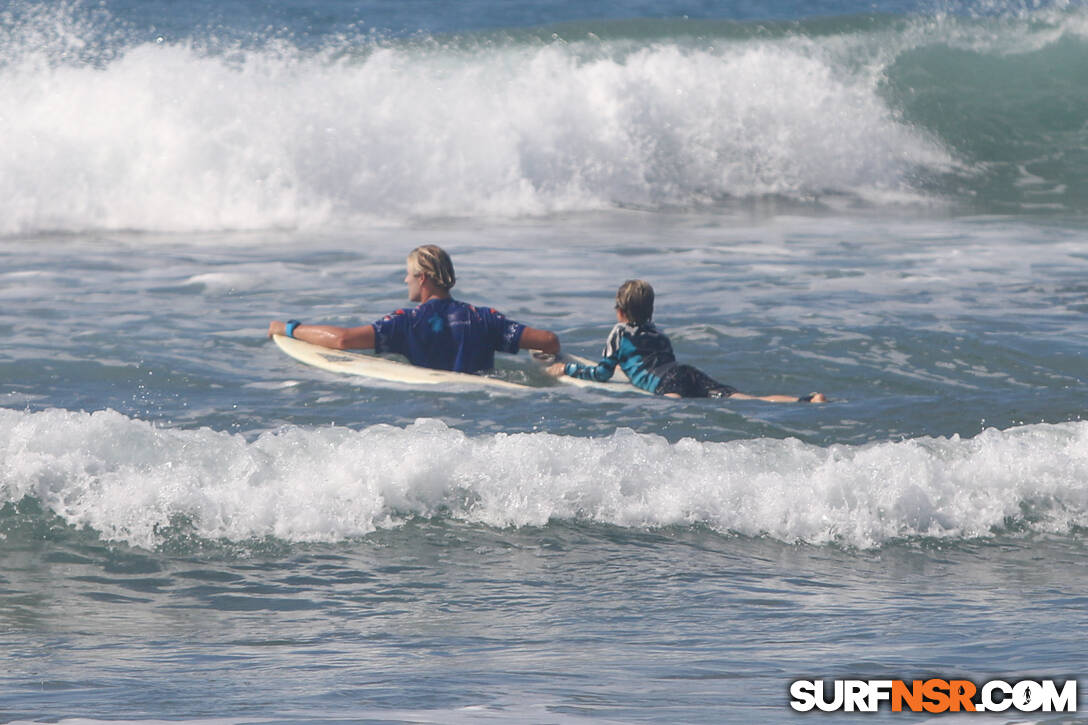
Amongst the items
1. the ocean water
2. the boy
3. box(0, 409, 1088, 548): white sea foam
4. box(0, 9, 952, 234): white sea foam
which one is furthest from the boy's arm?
box(0, 9, 952, 234): white sea foam

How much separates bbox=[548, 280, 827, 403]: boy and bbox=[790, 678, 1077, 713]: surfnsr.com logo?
13.4ft

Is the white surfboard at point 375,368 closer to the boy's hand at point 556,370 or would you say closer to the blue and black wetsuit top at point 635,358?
the boy's hand at point 556,370

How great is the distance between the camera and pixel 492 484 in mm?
5586

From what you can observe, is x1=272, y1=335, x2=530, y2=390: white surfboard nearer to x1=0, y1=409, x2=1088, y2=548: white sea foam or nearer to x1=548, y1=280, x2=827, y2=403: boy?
x1=548, y1=280, x2=827, y2=403: boy

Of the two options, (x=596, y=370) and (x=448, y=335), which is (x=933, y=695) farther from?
(x=448, y=335)

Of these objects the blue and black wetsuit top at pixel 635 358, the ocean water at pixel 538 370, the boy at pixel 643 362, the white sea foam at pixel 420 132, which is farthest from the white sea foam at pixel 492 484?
the white sea foam at pixel 420 132

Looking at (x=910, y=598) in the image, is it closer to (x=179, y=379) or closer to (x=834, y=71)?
(x=179, y=379)

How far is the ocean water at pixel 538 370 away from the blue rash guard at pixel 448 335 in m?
0.33

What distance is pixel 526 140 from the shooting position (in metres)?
16.4

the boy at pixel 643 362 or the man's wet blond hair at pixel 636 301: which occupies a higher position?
the man's wet blond hair at pixel 636 301

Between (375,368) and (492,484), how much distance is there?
8.77 feet

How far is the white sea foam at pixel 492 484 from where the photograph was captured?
17.5ft

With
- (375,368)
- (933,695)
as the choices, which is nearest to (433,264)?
(375,368)

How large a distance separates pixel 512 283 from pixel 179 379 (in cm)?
370
